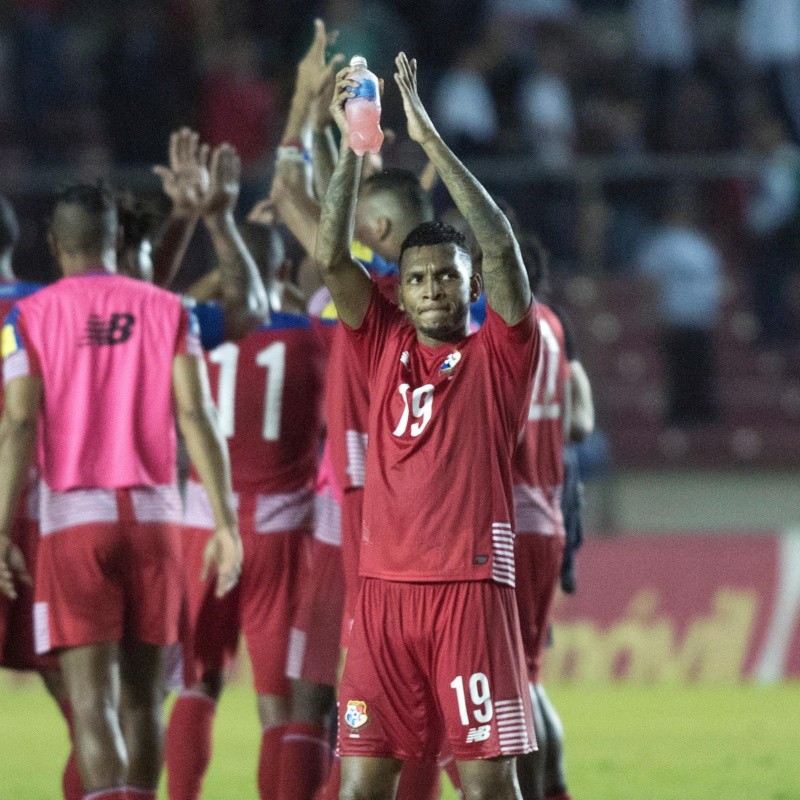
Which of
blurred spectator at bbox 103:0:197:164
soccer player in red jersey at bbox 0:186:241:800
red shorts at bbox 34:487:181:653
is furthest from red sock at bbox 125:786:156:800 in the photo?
blurred spectator at bbox 103:0:197:164

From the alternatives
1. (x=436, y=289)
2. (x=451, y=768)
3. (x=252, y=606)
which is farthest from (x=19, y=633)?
(x=436, y=289)

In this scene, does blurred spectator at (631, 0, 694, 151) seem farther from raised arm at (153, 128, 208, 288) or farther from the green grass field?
raised arm at (153, 128, 208, 288)

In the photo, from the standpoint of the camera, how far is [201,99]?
15344 mm

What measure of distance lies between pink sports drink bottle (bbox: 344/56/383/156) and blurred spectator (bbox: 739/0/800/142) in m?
11.4

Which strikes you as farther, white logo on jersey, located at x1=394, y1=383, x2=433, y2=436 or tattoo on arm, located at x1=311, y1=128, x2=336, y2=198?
tattoo on arm, located at x1=311, y1=128, x2=336, y2=198

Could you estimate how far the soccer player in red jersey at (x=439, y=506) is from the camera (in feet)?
16.4

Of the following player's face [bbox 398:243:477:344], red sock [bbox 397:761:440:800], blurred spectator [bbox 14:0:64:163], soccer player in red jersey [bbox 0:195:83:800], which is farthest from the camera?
blurred spectator [bbox 14:0:64:163]

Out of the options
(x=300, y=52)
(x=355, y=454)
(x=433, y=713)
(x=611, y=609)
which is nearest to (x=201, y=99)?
(x=300, y=52)

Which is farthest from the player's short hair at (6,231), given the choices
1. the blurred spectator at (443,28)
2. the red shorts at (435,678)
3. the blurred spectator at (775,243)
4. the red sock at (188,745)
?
the blurred spectator at (443,28)

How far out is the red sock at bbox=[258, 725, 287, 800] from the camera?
6750 mm

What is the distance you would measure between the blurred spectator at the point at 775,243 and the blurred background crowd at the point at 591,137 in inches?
0.7

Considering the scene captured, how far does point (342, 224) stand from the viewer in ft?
16.9

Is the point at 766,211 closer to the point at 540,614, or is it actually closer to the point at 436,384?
the point at 540,614

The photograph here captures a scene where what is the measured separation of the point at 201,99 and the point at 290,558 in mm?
8924
